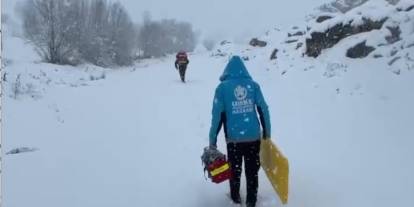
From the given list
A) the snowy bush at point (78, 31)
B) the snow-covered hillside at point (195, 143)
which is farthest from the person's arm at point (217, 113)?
the snowy bush at point (78, 31)

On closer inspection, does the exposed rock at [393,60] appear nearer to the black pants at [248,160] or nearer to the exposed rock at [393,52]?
the exposed rock at [393,52]

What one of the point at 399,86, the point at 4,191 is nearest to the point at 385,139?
the point at 399,86

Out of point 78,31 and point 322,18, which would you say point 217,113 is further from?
point 78,31

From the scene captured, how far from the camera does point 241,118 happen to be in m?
5.32

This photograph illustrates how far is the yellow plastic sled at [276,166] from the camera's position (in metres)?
5.38

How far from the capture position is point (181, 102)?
46.7ft

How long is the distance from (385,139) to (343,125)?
125cm

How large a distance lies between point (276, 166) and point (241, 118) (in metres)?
0.85

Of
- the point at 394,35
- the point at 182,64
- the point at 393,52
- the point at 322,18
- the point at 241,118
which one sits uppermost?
the point at 322,18

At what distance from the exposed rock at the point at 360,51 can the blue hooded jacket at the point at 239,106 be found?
28.7 feet

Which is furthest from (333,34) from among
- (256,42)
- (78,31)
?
(78,31)

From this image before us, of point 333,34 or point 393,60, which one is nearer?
point 393,60

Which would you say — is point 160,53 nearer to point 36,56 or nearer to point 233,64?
point 36,56

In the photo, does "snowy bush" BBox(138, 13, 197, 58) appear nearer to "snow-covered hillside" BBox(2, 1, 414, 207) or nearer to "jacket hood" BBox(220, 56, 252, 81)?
"snow-covered hillside" BBox(2, 1, 414, 207)
